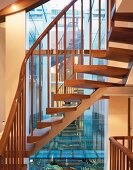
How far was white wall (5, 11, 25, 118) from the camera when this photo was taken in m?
5.30

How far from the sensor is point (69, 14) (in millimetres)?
7418

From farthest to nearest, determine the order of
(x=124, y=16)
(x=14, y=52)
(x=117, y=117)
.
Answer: (x=117, y=117)
(x=14, y=52)
(x=124, y=16)

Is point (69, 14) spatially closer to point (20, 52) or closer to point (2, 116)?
point (20, 52)

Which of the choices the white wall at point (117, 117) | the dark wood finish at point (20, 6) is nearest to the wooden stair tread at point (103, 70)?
the dark wood finish at point (20, 6)

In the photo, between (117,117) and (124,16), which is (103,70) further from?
(117,117)

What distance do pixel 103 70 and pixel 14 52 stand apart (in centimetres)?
182

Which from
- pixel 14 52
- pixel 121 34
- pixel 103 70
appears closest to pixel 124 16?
pixel 121 34

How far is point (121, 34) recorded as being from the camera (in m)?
3.42

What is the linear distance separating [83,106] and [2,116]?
2625 millimetres

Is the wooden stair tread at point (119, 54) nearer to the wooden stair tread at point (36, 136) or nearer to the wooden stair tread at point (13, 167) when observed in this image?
the wooden stair tread at point (36, 136)

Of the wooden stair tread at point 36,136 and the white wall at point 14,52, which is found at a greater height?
the white wall at point 14,52

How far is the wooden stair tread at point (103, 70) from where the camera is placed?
171 inches

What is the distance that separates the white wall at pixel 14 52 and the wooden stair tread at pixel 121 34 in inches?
84.7

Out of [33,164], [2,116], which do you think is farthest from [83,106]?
[33,164]
